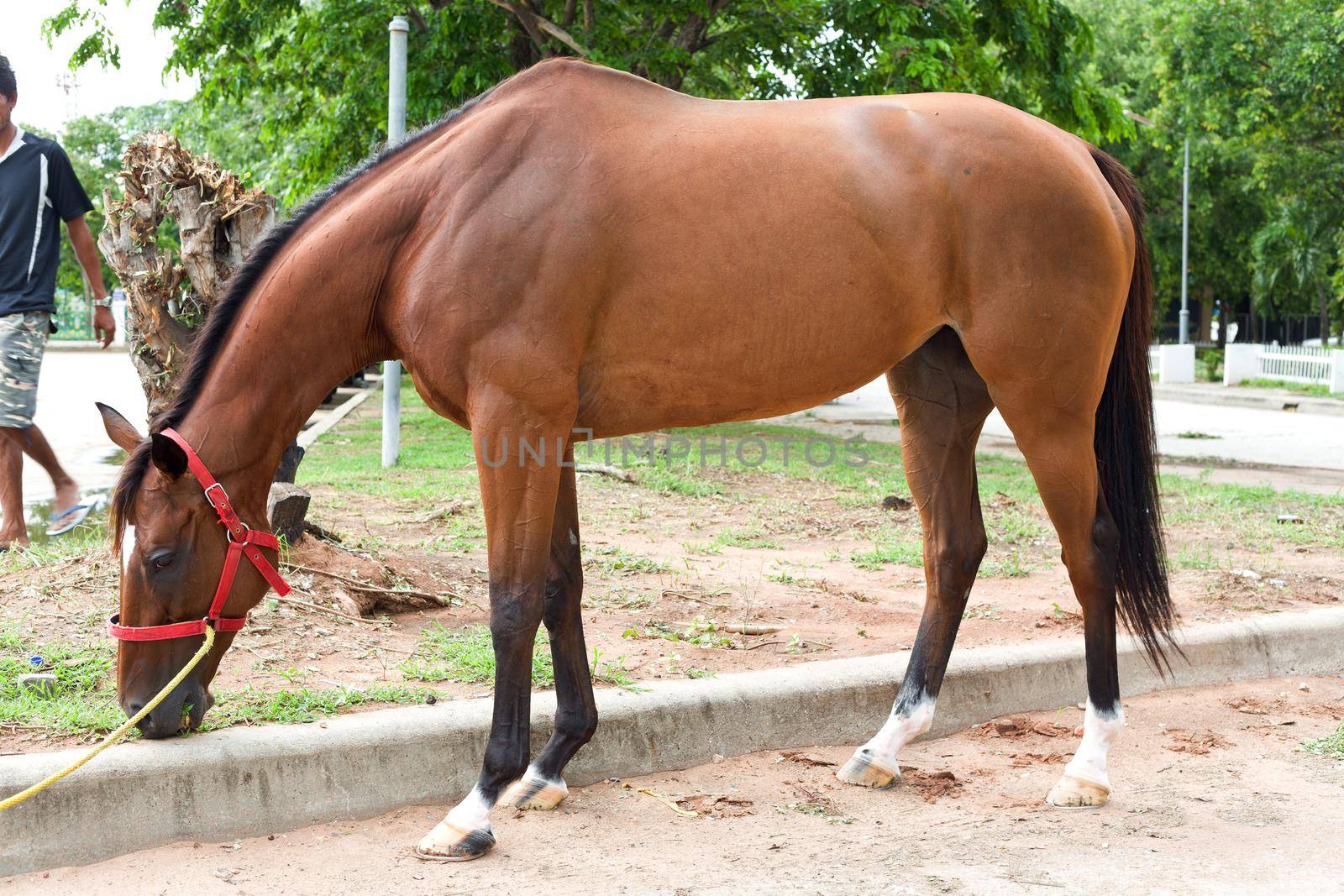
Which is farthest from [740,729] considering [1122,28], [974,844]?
[1122,28]

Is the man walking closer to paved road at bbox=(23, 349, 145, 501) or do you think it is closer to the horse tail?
paved road at bbox=(23, 349, 145, 501)

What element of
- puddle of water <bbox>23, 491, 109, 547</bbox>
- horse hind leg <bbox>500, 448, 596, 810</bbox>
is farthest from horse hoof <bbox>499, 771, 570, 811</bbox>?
puddle of water <bbox>23, 491, 109, 547</bbox>

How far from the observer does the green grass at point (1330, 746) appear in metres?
3.86

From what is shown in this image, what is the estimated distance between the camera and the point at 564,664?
351 cm

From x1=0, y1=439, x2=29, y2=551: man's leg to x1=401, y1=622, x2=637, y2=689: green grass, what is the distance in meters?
2.40

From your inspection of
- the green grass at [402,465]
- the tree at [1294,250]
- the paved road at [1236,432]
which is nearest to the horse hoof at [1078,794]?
the green grass at [402,465]

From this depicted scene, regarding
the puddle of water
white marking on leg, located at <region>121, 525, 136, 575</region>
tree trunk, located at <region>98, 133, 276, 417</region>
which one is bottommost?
the puddle of water

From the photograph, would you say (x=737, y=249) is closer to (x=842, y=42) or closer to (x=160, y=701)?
(x=160, y=701)

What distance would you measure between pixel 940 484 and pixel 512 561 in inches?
64.4

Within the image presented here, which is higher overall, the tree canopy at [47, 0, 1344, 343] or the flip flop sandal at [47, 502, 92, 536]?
the tree canopy at [47, 0, 1344, 343]

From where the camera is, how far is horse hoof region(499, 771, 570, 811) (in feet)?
11.2

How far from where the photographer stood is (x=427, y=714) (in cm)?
348

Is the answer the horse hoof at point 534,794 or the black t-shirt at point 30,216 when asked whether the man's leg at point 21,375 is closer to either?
the black t-shirt at point 30,216

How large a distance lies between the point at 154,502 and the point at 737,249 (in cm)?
174
